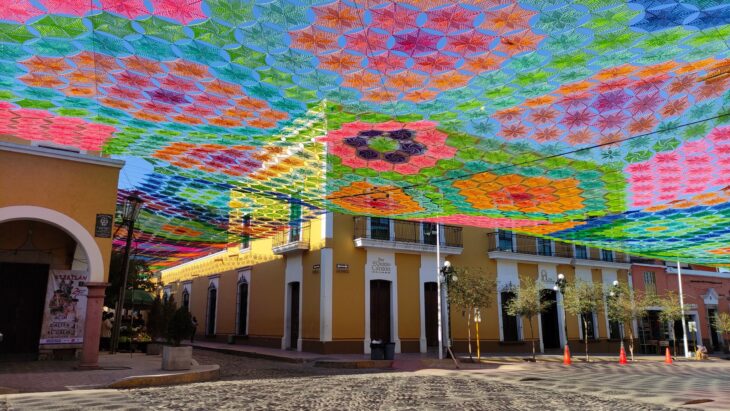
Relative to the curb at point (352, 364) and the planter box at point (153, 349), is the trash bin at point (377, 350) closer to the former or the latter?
the curb at point (352, 364)

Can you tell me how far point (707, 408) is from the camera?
823 centimetres

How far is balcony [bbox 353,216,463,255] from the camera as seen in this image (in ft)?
68.5

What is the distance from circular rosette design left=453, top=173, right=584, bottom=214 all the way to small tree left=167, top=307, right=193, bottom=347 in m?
6.46

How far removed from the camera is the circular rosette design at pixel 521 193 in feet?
35.5

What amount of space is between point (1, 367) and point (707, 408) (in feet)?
43.2

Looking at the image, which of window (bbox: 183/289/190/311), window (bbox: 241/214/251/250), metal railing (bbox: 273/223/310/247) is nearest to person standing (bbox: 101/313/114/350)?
window (bbox: 241/214/251/250)

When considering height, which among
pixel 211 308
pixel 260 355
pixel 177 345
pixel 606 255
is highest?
pixel 606 255

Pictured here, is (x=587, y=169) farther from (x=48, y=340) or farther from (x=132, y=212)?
(x=48, y=340)

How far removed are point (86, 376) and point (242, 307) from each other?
1564 cm

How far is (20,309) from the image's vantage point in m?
12.9

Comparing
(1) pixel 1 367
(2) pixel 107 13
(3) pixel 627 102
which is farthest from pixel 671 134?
(1) pixel 1 367

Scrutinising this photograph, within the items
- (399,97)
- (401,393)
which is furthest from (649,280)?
(399,97)

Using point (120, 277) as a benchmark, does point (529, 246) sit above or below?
above

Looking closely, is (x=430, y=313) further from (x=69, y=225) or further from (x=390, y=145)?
(x=69, y=225)
